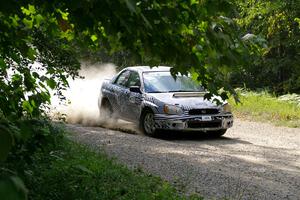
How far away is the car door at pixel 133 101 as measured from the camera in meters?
12.7

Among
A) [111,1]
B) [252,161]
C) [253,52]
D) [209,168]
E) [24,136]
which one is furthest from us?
[252,161]

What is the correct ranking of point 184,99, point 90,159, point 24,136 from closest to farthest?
point 24,136 < point 90,159 < point 184,99

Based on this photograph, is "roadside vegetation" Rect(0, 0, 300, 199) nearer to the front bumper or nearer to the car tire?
the front bumper

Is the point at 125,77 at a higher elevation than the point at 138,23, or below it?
higher

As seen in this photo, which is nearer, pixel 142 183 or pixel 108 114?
pixel 142 183

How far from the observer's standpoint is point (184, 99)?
1216 cm

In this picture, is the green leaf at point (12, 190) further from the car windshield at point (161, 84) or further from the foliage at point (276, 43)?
the foliage at point (276, 43)

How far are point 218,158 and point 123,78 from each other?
17.2ft

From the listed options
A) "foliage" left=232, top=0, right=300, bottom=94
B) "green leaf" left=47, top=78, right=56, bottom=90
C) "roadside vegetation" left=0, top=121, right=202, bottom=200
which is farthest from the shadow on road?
"foliage" left=232, top=0, right=300, bottom=94

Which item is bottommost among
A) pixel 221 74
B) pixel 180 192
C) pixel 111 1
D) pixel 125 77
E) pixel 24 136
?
pixel 180 192

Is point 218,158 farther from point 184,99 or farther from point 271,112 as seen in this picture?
point 271,112

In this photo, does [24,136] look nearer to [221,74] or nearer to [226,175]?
[221,74]

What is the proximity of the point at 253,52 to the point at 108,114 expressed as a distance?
11.2m

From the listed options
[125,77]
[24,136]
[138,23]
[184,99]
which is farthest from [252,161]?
[24,136]
